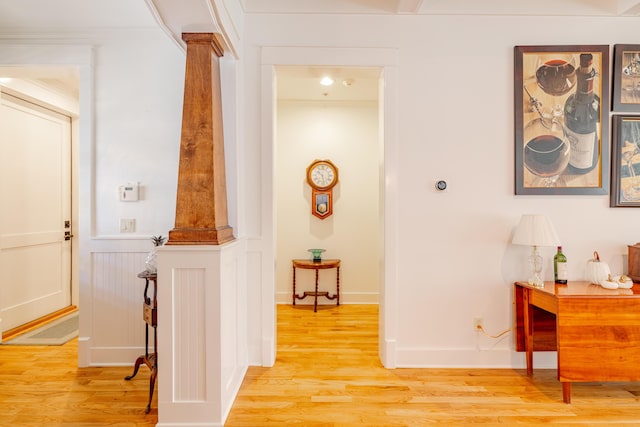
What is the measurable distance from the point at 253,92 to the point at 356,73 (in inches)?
33.1

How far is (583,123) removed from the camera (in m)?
2.69

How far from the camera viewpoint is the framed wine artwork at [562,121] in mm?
2688

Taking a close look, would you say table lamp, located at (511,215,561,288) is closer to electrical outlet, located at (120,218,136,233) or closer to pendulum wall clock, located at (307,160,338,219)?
pendulum wall clock, located at (307,160,338,219)

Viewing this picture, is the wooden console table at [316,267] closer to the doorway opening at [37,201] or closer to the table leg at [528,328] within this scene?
the table leg at [528,328]

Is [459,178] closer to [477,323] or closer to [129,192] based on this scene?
[477,323]

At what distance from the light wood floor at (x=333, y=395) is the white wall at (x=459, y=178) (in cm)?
31

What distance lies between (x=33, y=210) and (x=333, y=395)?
3695mm

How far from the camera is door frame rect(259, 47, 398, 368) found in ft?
8.91

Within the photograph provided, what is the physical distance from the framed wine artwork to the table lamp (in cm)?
30

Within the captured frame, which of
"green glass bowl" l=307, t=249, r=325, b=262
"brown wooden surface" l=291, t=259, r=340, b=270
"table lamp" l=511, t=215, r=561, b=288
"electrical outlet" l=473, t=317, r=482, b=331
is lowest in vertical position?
"electrical outlet" l=473, t=317, r=482, b=331

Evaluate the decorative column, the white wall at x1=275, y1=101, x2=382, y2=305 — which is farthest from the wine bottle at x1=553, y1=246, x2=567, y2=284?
the decorative column

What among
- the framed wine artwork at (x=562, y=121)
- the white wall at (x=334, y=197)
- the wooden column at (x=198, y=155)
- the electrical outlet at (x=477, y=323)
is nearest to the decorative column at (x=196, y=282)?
the wooden column at (x=198, y=155)

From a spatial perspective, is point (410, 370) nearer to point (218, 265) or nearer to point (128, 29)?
point (218, 265)

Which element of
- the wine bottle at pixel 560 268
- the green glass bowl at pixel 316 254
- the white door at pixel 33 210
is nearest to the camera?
the wine bottle at pixel 560 268
